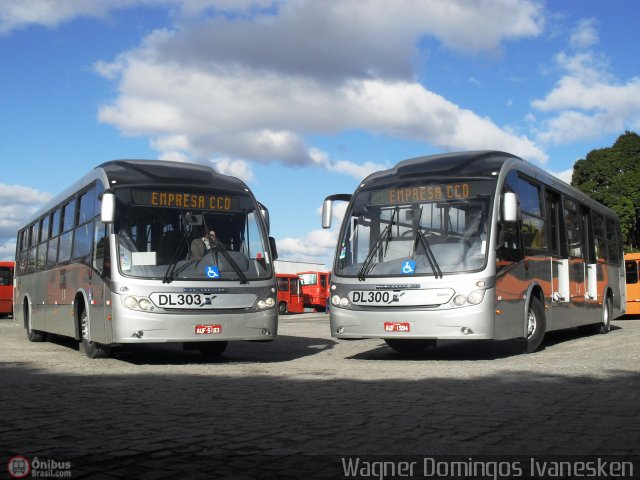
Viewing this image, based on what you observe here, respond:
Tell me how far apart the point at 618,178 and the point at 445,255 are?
55206 millimetres

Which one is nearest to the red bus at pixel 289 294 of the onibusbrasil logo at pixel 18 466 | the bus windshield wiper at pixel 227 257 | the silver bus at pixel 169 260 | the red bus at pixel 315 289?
the red bus at pixel 315 289

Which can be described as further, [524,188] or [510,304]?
[524,188]

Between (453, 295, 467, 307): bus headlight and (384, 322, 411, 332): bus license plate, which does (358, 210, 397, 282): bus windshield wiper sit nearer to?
(384, 322, 411, 332): bus license plate

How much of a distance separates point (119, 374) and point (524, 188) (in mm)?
7516

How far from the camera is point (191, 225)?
13219 millimetres

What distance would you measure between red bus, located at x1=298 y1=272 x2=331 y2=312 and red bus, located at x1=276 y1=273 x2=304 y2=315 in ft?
9.05

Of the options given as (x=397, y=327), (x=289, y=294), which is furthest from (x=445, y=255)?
(x=289, y=294)

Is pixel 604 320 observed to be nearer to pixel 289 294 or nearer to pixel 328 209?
pixel 328 209

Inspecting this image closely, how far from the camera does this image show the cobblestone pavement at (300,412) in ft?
18.0

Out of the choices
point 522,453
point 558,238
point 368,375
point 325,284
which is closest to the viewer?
point 522,453

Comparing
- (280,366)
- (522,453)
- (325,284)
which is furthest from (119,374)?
(325,284)

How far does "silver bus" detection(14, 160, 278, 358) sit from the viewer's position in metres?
12.5

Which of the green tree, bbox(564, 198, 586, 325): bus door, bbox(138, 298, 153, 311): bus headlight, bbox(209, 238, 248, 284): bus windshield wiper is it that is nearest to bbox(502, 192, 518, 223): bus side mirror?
bbox(209, 238, 248, 284): bus windshield wiper

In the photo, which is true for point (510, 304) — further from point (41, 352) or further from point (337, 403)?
point (41, 352)
